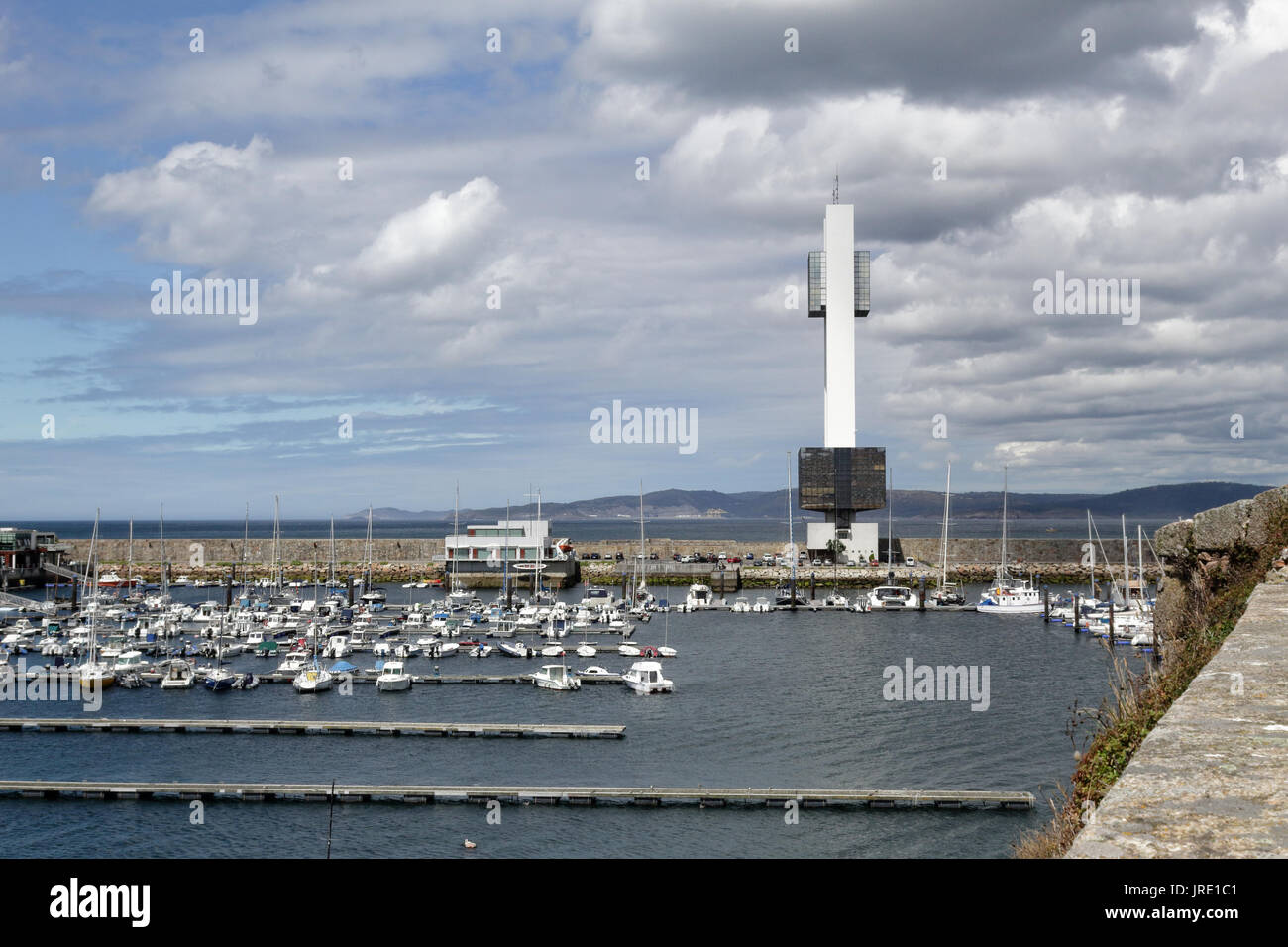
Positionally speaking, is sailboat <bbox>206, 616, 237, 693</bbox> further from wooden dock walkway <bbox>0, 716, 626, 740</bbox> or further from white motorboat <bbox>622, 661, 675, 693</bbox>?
white motorboat <bbox>622, 661, 675, 693</bbox>

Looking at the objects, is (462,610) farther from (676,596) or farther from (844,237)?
(844,237)

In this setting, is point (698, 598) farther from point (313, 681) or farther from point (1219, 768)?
point (1219, 768)

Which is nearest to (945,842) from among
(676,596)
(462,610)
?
(462,610)

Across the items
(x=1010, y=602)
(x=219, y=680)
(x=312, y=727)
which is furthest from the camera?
(x=1010, y=602)

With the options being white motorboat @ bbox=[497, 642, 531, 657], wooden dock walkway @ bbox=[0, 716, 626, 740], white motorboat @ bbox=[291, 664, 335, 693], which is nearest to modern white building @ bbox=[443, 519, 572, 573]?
white motorboat @ bbox=[497, 642, 531, 657]

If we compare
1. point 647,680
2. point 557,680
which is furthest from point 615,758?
point 557,680

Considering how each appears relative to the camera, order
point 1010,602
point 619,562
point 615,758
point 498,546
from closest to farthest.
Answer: point 615,758 < point 1010,602 < point 498,546 < point 619,562

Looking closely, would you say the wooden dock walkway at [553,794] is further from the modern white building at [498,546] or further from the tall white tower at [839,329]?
the tall white tower at [839,329]
